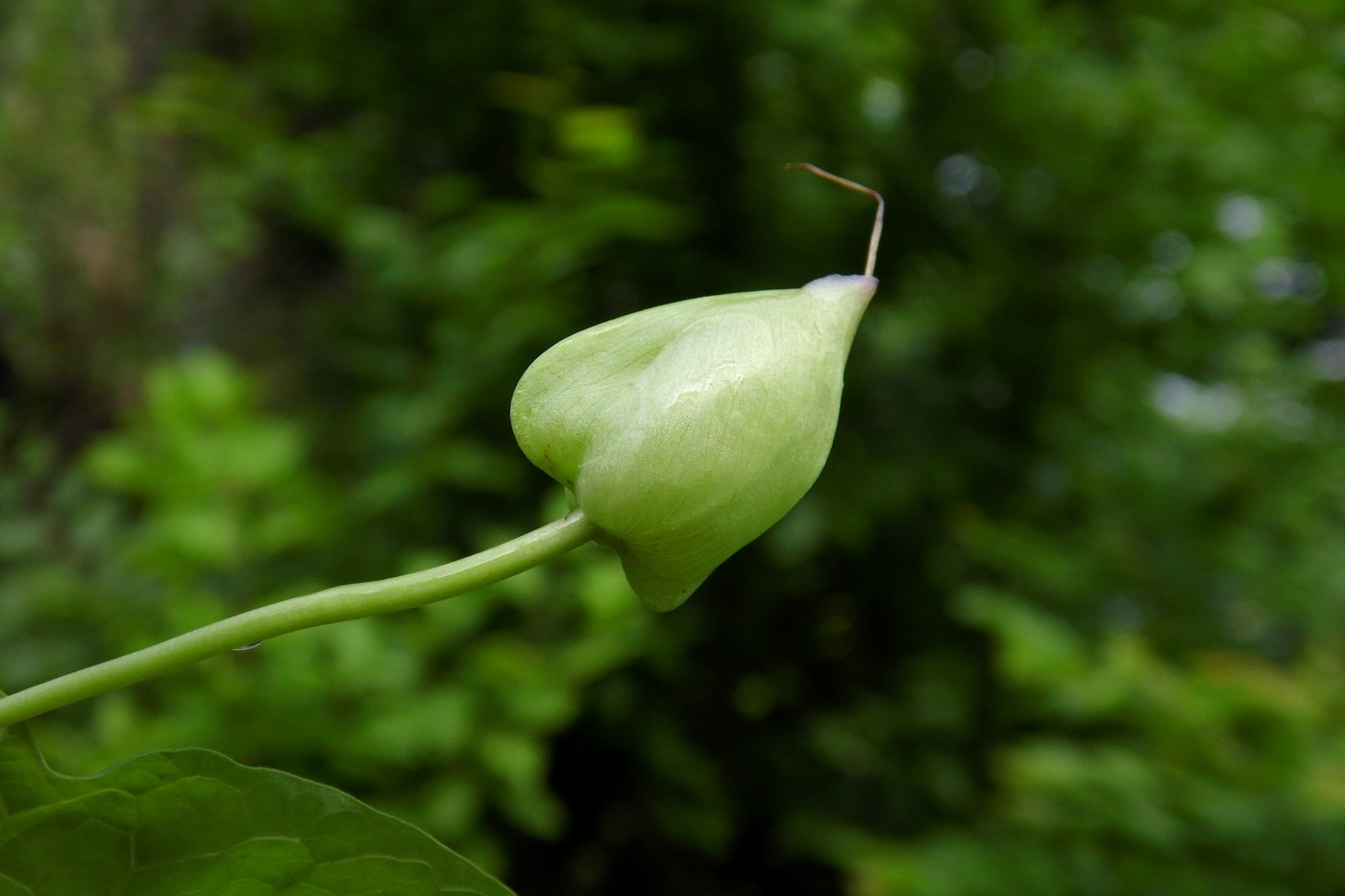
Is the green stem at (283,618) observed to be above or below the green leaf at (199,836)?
above

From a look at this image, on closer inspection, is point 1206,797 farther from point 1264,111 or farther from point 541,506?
point 1264,111

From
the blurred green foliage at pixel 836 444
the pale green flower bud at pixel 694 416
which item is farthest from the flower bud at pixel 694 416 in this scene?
the blurred green foliage at pixel 836 444

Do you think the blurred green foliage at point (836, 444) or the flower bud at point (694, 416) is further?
the blurred green foliage at point (836, 444)

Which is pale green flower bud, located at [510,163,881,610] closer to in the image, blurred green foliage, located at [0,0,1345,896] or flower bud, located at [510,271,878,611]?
flower bud, located at [510,271,878,611]

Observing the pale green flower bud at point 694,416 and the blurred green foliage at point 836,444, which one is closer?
the pale green flower bud at point 694,416

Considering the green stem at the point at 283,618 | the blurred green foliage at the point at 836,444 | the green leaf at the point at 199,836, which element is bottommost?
the blurred green foliage at the point at 836,444

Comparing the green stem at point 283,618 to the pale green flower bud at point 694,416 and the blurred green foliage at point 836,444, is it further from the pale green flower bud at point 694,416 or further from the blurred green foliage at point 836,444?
the blurred green foliage at point 836,444
